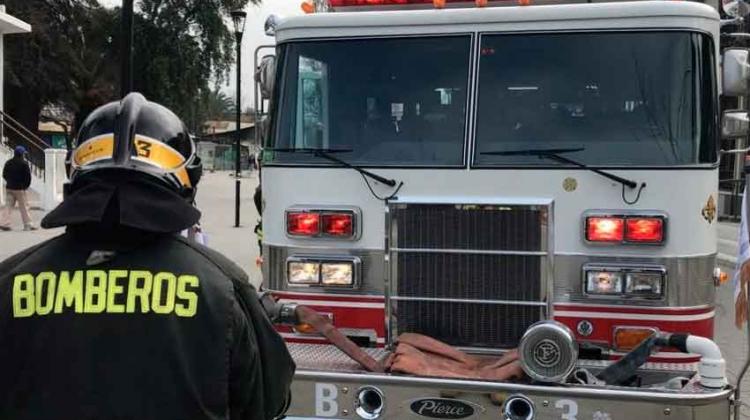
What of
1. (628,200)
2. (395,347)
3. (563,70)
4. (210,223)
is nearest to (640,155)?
(628,200)

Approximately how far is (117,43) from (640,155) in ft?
115

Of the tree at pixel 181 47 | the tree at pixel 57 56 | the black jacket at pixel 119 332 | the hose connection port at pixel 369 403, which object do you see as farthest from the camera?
the tree at pixel 181 47

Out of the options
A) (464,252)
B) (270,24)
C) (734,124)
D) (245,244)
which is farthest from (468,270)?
(245,244)

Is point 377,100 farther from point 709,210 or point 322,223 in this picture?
point 709,210

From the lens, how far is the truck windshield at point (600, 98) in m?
4.38

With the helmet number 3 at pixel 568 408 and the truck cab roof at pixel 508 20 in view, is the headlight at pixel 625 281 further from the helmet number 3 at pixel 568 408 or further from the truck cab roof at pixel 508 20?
the truck cab roof at pixel 508 20

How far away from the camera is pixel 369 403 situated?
4.00m

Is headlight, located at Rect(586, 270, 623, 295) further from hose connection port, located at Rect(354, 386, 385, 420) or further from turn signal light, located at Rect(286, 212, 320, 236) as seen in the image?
turn signal light, located at Rect(286, 212, 320, 236)

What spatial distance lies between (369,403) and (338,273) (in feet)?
3.12

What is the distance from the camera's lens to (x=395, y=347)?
4.53 meters

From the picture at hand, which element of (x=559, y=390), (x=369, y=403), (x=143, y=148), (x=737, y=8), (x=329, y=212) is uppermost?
(x=737, y=8)

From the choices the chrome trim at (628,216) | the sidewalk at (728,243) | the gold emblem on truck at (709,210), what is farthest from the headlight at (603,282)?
the sidewalk at (728,243)

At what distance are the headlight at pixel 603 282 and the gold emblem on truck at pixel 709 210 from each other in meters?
0.58

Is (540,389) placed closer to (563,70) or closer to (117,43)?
(563,70)
